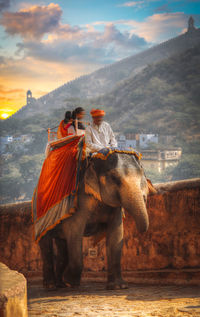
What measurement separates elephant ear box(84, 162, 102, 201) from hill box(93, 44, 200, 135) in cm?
4236

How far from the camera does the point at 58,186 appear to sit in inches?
256

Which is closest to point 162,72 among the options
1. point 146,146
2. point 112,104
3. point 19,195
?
point 112,104

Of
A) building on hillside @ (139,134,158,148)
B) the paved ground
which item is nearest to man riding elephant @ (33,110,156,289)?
the paved ground

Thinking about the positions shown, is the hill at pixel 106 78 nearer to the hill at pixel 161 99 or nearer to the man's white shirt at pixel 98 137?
the hill at pixel 161 99

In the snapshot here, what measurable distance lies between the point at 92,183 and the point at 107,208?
0.45 meters

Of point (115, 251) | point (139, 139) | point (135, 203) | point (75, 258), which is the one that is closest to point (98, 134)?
point (135, 203)

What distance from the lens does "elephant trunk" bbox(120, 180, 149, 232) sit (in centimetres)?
537

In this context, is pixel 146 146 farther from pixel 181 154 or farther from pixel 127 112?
pixel 127 112

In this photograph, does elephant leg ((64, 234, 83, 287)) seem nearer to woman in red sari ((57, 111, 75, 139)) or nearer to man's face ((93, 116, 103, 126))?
man's face ((93, 116, 103, 126))

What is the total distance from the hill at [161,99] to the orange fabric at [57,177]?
41.6m

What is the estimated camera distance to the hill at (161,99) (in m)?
49.5

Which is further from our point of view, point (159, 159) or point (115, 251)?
point (159, 159)

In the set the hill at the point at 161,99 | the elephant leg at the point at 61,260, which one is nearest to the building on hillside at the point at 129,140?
the hill at the point at 161,99

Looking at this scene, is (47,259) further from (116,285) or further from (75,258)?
(116,285)
